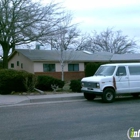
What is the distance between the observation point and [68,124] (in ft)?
23.3

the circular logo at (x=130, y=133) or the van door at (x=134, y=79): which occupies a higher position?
the van door at (x=134, y=79)

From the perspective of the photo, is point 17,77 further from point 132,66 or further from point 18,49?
point 18,49

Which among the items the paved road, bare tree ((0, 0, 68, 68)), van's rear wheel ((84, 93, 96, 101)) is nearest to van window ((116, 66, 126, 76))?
van's rear wheel ((84, 93, 96, 101))

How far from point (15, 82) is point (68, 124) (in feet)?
28.4

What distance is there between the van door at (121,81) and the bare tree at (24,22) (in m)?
15.3

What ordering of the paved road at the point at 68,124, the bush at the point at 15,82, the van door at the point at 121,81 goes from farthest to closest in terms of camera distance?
1. the bush at the point at 15,82
2. the van door at the point at 121,81
3. the paved road at the point at 68,124

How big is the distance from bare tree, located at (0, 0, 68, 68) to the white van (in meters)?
14.5

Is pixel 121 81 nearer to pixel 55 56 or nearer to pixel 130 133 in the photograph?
pixel 130 133

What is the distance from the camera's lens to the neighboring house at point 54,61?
26547 millimetres

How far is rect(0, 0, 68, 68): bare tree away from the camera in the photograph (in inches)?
947

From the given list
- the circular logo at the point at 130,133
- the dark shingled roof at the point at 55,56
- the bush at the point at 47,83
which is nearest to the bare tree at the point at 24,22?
the dark shingled roof at the point at 55,56

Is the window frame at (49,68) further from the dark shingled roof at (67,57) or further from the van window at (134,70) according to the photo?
the van window at (134,70)

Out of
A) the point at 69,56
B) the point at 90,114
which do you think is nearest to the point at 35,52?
the point at 69,56

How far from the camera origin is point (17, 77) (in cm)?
1498
